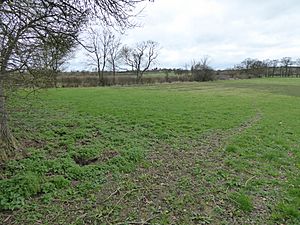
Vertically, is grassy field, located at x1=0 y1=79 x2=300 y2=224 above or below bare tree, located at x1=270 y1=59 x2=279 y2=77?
below

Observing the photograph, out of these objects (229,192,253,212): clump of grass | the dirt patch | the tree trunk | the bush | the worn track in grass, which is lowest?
(229,192,253,212): clump of grass

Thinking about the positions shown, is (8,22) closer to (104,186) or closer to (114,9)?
(114,9)

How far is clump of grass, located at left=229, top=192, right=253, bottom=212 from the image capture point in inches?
153

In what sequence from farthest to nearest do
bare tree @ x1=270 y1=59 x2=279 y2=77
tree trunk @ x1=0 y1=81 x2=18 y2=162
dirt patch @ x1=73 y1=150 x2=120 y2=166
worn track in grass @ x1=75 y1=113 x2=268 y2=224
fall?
bare tree @ x1=270 y1=59 x2=279 y2=77, dirt patch @ x1=73 y1=150 x2=120 y2=166, tree trunk @ x1=0 y1=81 x2=18 y2=162, worn track in grass @ x1=75 y1=113 x2=268 y2=224

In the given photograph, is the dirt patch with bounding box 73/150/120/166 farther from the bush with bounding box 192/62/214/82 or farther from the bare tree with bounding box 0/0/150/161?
the bush with bounding box 192/62/214/82

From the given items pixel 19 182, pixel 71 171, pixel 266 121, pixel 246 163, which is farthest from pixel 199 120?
pixel 19 182

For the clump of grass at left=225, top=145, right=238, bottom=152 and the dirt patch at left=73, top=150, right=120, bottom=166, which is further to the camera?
the clump of grass at left=225, top=145, right=238, bottom=152

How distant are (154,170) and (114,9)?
3.82m

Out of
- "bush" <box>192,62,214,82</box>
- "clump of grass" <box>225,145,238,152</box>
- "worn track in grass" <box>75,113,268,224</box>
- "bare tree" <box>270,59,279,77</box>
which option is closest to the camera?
"worn track in grass" <box>75,113,268,224</box>

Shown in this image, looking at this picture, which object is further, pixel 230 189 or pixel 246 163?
pixel 246 163

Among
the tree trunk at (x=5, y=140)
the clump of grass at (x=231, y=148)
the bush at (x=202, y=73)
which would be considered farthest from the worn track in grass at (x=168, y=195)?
the bush at (x=202, y=73)

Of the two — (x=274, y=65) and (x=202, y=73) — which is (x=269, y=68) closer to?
(x=274, y=65)

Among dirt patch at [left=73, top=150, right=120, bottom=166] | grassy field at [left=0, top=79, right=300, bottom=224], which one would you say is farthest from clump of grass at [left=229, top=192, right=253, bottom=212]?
dirt patch at [left=73, top=150, right=120, bottom=166]

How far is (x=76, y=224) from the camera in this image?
3330 millimetres
